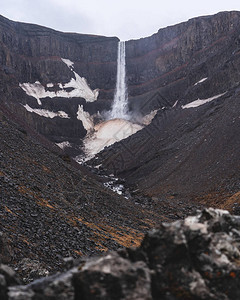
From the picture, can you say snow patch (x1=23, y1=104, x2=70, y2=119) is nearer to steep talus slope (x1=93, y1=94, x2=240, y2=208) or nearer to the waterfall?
the waterfall

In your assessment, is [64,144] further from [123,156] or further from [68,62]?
[68,62]

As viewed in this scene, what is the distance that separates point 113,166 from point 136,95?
4365 cm

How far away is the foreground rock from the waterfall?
85.3 m

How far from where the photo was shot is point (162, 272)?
4.55 meters

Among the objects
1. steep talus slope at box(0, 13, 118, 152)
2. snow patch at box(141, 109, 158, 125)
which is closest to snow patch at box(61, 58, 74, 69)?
steep talus slope at box(0, 13, 118, 152)

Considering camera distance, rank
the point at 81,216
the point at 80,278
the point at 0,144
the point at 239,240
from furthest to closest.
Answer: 1. the point at 0,144
2. the point at 81,216
3. the point at 239,240
4. the point at 80,278

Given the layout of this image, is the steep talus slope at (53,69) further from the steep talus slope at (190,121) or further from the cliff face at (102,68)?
the steep talus slope at (190,121)

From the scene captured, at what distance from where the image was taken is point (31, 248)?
32.0ft

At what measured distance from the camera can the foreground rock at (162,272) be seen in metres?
4.16

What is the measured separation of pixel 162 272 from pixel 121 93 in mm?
96360

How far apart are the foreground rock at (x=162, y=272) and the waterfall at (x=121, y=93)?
280 feet

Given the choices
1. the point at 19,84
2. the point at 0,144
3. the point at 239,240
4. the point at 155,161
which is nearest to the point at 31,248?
the point at 239,240

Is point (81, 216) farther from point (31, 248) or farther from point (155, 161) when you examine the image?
point (155, 161)

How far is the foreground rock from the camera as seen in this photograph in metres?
4.16
